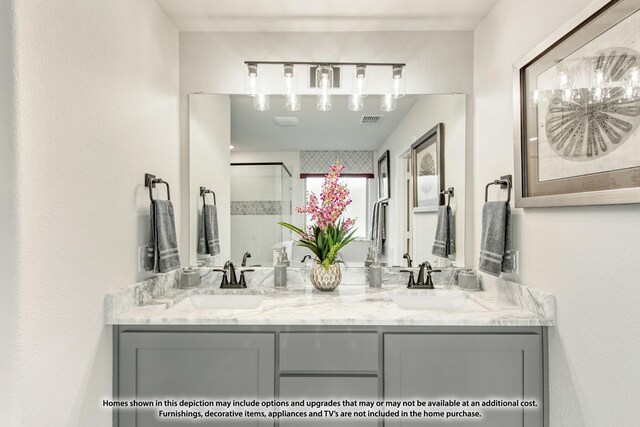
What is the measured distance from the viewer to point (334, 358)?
1.43m

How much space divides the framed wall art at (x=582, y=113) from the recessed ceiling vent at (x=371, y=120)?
0.76 m

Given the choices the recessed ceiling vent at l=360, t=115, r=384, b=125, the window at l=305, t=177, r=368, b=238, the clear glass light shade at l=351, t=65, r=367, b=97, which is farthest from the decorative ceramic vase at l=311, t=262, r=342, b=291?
the clear glass light shade at l=351, t=65, r=367, b=97

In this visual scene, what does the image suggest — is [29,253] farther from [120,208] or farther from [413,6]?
[413,6]

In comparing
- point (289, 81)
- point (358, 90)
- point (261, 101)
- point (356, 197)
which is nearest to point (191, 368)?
point (356, 197)

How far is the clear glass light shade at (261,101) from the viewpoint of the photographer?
6.66 ft

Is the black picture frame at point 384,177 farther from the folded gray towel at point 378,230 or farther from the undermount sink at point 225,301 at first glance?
the undermount sink at point 225,301

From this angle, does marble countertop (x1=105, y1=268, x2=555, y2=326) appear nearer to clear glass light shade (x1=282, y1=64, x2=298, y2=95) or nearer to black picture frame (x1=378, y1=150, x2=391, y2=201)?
black picture frame (x1=378, y1=150, x2=391, y2=201)

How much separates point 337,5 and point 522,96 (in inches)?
40.1

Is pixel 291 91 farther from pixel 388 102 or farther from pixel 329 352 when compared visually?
pixel 329 352

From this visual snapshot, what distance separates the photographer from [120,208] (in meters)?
1.47

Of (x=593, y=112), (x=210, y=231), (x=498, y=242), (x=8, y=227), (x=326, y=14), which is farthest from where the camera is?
(x=210, y=231)

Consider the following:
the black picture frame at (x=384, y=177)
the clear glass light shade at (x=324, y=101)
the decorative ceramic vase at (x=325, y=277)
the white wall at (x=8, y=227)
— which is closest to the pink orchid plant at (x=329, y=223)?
the decorative ceramic vase at (x=325, y=277)

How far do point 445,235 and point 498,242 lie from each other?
45 cm

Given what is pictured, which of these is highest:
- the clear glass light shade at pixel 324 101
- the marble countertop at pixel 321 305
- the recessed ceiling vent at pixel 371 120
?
the clear glass light shade at pixel 324 101
